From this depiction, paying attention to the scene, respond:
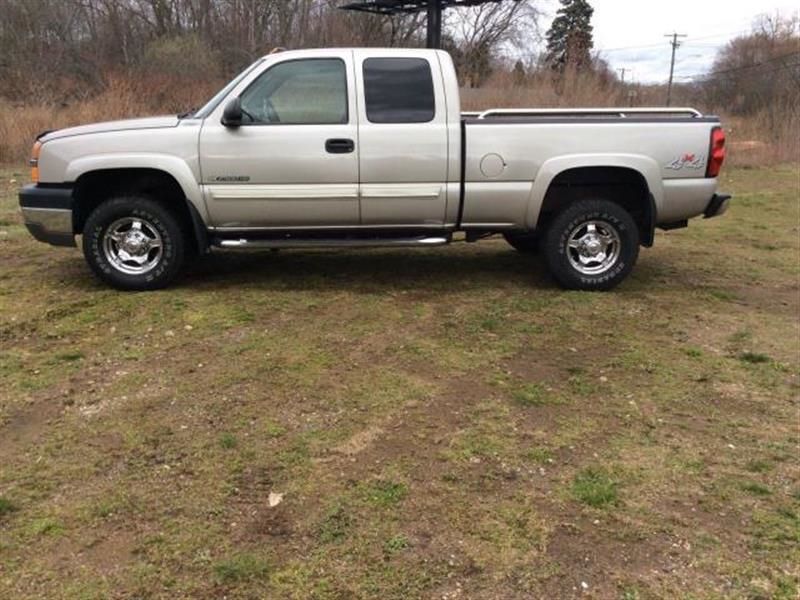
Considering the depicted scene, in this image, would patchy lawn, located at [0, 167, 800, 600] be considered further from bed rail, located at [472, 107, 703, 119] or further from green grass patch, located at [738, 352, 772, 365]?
bed rail, located at [472, 107, 703, 119]

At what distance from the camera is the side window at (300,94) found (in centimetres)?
590

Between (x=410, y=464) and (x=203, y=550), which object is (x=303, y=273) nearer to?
(x=410, y=464)

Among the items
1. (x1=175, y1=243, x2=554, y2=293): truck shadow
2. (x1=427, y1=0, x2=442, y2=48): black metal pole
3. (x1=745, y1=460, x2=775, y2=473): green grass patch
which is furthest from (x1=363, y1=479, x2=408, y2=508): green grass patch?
(x1=427, y1=0, x2=442, y2=48): black metal pole

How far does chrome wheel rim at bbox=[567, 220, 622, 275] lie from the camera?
249 inches

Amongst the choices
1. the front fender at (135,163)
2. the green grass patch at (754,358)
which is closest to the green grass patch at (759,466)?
the green grass patch at (754,358)

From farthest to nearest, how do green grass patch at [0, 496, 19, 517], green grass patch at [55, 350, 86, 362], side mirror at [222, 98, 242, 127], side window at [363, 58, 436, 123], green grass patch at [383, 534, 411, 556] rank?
side window at [363, 58, 436, 123], side mirror at [222, 98, 242, 127], green grass patch at [55, 350, 86, 362], green grass patch at [0, 496, 19, 517], green grass patch at [383, 534, 411, 556]

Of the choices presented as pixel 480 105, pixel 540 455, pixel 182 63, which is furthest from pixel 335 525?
pixel 182 63

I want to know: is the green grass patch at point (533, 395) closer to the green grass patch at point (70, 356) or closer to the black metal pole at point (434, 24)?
the green grass patch at point (70, 356)

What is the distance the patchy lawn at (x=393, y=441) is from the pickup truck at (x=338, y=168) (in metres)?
0.53

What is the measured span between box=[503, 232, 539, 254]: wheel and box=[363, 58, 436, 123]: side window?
1424 millimetres

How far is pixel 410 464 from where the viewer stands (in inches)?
136

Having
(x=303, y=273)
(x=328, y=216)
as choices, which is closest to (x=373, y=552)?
(x=328, y=216)

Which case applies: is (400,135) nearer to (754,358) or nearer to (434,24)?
(754,358)

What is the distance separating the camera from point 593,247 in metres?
6.40
